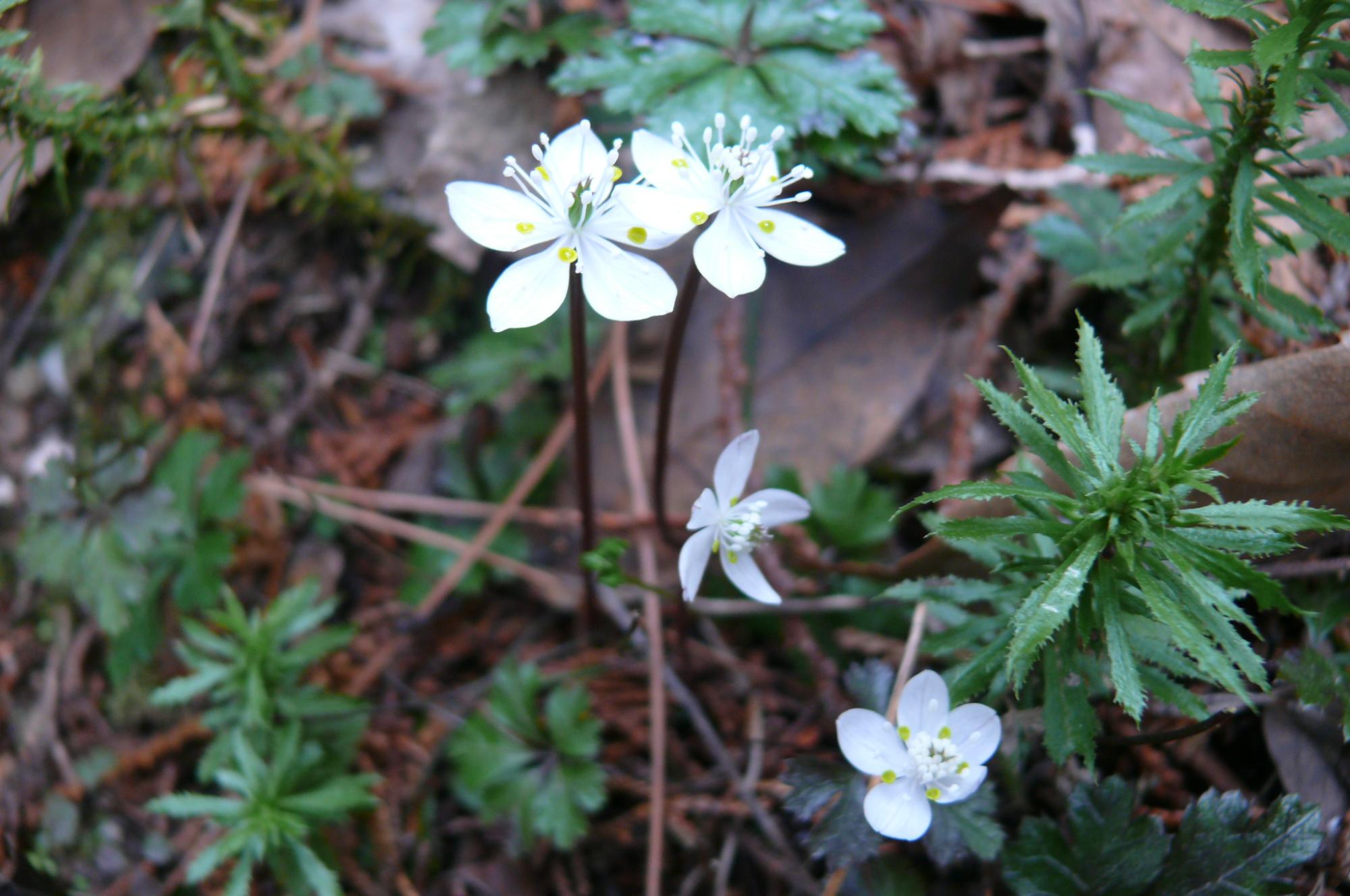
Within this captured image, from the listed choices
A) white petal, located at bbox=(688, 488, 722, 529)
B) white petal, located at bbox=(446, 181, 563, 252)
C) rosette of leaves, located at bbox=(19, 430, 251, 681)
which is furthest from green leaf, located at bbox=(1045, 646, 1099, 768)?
rosette of leaves, located at bbox=(19, 430, 251, 681)

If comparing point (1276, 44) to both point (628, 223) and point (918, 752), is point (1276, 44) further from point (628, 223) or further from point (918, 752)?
point (918, 752)

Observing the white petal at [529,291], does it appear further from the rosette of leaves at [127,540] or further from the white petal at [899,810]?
the rosette of leaves at [127,540]

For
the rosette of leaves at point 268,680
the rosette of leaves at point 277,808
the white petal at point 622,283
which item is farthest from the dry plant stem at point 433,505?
the white petal at point 622,283

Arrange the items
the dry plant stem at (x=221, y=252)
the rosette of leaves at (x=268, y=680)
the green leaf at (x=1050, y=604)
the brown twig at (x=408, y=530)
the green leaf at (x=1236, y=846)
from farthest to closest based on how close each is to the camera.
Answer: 1. the dry plant stem at (x=221, y=252)
2. the brown twig at (x=408, y=530)
3. the rosette of leaves at (x=268, y=680)
4. the green leaf at (x=1236, y=846)
5. the green leaf at (x=1050, y=604)

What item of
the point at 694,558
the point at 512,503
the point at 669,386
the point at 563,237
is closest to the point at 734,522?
the point at 694,558

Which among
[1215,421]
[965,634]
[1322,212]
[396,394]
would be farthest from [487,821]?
[1322,212]

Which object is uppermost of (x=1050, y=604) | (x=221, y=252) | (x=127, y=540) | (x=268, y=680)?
(x=1050, y=604)
